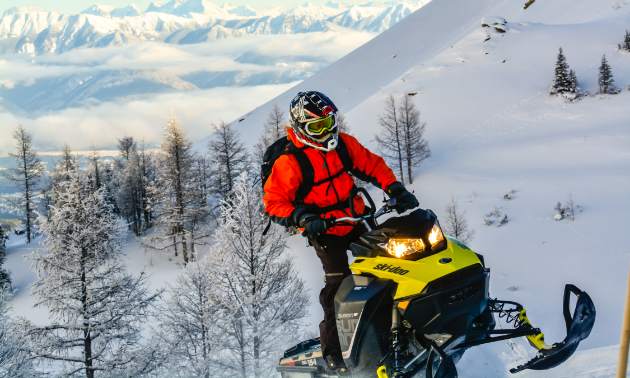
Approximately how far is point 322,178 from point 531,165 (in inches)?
1266

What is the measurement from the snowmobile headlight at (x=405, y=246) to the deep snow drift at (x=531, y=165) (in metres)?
2.04

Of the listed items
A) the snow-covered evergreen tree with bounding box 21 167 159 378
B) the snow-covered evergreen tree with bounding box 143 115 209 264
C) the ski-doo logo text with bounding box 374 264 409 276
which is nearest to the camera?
the ski-doo logo text with bounding box 374 264 409 276

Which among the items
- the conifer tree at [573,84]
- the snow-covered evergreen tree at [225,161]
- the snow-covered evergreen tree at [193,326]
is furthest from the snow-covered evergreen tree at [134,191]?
the conifer tree at [573,84]

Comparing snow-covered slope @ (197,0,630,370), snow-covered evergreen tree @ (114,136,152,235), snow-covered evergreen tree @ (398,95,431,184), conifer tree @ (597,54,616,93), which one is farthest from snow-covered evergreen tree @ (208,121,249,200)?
conifer tree @ (597,54,616,93)

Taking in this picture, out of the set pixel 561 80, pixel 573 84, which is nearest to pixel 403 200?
pixel 573 84

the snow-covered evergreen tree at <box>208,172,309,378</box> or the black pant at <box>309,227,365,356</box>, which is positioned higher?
the black pant at <box>309,227,365,356</box>

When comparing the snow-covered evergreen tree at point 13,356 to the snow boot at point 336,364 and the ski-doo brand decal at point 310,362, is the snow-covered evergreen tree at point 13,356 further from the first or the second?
the snow boot at point 336,364

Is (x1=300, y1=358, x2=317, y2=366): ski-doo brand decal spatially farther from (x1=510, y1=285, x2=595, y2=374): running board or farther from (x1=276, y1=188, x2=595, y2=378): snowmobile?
(x1=510, y1=285, x2=595, y2=374): running board

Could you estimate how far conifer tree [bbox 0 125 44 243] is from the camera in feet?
129

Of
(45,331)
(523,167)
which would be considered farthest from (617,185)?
(45,331)

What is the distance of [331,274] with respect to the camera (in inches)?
168

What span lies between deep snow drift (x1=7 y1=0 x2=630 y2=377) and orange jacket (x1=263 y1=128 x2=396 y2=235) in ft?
7.79

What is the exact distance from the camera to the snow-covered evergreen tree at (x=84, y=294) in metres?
12.8

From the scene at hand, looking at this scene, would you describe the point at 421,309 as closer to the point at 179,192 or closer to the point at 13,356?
the point at 13,356
